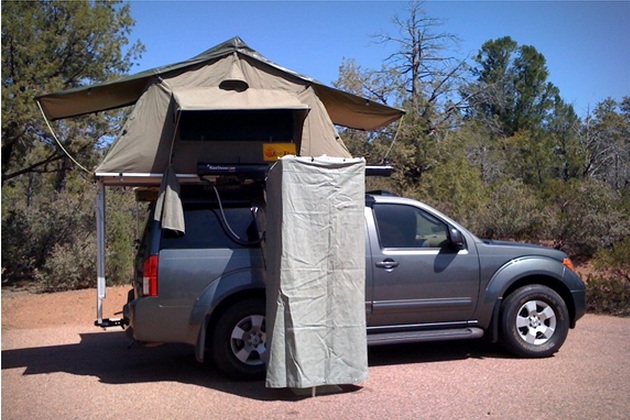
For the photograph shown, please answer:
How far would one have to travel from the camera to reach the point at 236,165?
786 centimetres

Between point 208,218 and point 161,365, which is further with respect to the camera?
point 161,365

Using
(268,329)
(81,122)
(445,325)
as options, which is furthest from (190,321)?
(81,122)

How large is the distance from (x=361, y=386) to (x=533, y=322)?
234 centimetres

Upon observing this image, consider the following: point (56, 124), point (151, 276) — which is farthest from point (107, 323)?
point (56, 124)

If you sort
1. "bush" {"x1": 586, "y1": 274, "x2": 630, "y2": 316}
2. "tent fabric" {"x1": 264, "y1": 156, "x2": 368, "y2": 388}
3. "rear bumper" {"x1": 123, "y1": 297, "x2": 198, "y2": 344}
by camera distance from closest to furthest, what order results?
"tent fabric" {"x1": 264, "y1": 156, "x2": 368, "y2": 388}
"rear bumper" {"x1": 123, "y1": 297, "x2": 198, "y2": 344}
"bush" {"x1": 586, "y1": 274, "x2": 630, "y2": 316}

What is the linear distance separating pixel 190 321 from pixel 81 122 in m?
9.69

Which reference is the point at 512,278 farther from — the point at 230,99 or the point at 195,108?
the point at 195,108

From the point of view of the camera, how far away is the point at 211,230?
24.4 feet

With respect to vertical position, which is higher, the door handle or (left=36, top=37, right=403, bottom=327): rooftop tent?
(left=36, top=37, right=403, bottom=327): rooftop tent

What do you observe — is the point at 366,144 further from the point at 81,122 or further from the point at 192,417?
the point at 192,417

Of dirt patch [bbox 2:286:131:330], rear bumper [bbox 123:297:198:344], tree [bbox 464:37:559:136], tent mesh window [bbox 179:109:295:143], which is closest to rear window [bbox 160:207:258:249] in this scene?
rear bumper [bbox 123:297:198:344]

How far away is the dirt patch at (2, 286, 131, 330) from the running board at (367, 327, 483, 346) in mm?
5238

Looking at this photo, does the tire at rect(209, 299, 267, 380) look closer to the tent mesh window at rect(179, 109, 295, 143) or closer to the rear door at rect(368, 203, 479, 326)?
the rear door at rect(368, 203, 479, 326)

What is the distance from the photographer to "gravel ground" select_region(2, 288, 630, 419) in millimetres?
6207
